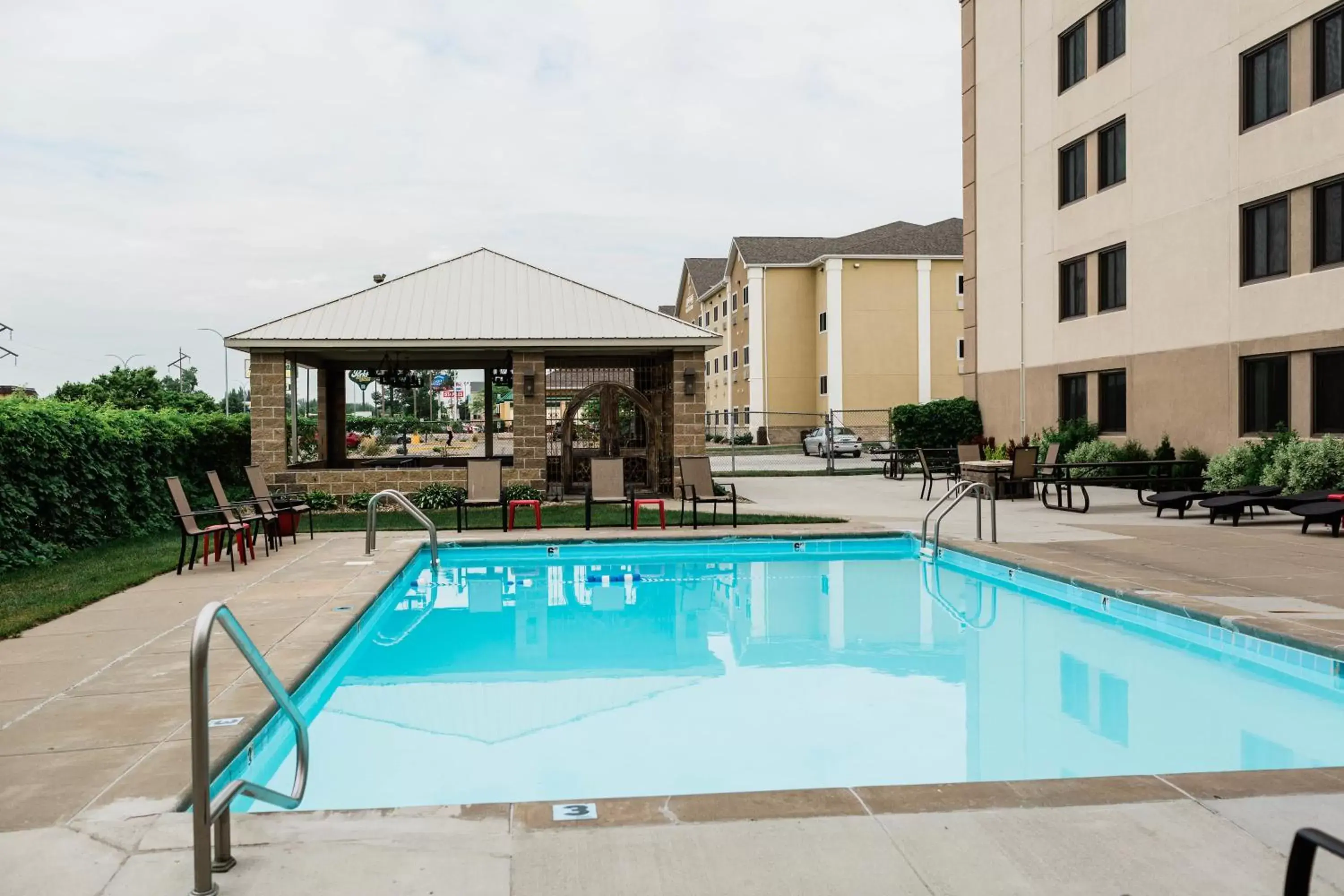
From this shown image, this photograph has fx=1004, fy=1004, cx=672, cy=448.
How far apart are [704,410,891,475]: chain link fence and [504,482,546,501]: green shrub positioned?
718cm

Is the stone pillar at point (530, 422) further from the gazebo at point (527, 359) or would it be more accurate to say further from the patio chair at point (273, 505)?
the patio chair at point (273, 505)

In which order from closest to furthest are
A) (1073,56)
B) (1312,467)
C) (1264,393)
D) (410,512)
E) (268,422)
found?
(410,512) < (1312,467) < (1264,393) < (268,422) < (1073,56)

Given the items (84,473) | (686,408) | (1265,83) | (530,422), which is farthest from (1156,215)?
(84,473)

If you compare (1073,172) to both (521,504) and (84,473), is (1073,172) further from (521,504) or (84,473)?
(84,473)

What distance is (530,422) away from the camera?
18.5 m

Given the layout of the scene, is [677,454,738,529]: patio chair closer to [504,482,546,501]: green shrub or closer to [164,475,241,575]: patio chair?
[504,482,546,501]: green shrub

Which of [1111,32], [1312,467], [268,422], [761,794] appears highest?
[1111,32]

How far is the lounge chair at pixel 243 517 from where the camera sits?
11.1 meters

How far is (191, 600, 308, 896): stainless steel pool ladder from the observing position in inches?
121

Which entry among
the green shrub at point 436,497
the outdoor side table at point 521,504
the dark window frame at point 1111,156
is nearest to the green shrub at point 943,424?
the dark window frame at point 1111,156

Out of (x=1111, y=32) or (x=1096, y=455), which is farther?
(x=1111, y=32)

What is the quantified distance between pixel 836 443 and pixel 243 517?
2706 centimetres

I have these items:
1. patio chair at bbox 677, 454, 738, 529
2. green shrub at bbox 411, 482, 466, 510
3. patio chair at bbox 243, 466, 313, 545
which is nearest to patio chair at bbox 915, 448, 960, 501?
patio chair at bbox 677, 454, 738, 529

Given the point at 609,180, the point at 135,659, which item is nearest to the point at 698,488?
the point at 135,659
